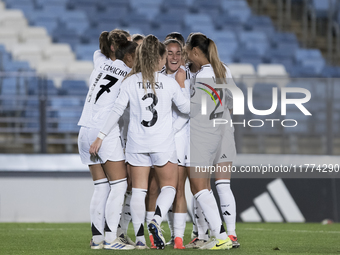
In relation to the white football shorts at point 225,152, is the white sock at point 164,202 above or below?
below

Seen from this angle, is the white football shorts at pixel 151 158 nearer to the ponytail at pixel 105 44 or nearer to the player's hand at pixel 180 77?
the player's hand at pixel 180 77

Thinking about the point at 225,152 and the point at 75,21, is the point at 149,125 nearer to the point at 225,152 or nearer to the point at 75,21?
the point at 225,152

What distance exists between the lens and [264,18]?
42.5ft

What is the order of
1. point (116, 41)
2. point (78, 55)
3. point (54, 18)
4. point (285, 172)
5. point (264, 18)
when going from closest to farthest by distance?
1. point (116, 41)
2. point (285, 172)
3. point (78, 55)
4. point (54, 18)
5. point (264, 18)

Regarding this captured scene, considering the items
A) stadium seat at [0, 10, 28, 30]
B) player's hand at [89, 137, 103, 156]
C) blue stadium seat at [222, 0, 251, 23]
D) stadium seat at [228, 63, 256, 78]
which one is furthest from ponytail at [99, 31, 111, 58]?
blue stadium seat at [222, 0, 251, 23]

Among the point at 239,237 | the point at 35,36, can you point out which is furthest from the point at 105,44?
the point at 35,36

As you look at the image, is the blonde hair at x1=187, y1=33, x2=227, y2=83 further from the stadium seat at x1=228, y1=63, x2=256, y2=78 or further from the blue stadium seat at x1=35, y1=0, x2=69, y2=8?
the blue stadium seat at x1=35, y1=0, x2=69, y2=8

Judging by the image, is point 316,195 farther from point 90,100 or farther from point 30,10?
point 30,10

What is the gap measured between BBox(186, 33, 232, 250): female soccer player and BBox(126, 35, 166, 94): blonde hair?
0.37m

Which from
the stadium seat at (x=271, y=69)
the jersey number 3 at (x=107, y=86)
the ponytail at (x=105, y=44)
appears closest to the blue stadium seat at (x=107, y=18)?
the stadium seat at (x=271, y=69)

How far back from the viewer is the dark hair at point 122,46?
4594 mm

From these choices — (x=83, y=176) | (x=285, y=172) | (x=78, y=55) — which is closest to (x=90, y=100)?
(x=83, y=176)

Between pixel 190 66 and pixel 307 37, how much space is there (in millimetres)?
8927

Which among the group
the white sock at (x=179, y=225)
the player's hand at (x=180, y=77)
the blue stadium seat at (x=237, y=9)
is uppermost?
the blue stadium seat at (x=237, y=9)
